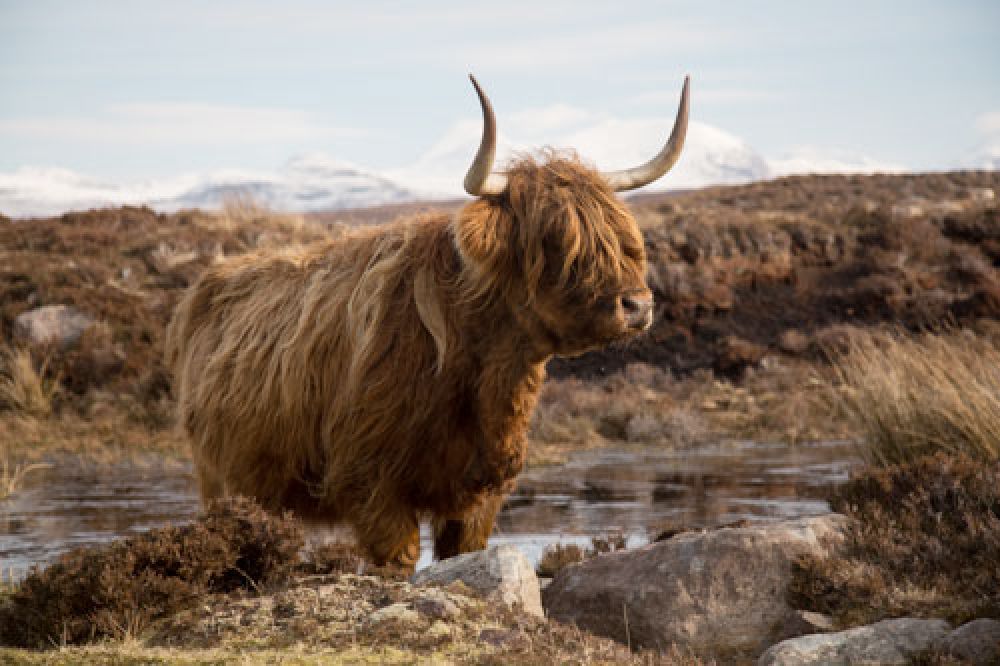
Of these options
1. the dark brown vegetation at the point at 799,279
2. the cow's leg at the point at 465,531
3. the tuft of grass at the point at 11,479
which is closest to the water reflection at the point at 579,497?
the tuft of grass at the point at 11,479

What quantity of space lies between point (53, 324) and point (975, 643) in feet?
52.7

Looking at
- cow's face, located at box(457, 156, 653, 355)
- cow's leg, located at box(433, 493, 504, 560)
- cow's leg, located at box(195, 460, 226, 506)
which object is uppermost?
cow's face, located at box(457, 156, 653, 355)

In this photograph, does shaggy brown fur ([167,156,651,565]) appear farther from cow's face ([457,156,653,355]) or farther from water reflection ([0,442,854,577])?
water reflection ([0,442,854,577])

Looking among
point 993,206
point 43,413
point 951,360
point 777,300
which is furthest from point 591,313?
point 993,206

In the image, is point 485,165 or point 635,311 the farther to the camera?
point 485,165

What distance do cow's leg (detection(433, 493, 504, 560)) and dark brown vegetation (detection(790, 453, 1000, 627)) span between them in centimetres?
161

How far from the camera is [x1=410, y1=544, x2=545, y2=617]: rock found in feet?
17.7

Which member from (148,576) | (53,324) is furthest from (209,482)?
(53,324)

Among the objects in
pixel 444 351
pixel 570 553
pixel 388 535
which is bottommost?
pixel 570 553

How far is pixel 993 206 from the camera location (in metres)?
28.3

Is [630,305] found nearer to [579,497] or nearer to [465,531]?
[465,531]

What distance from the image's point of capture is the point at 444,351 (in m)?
5.80

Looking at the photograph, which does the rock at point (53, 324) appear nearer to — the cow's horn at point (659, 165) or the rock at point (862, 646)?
the cow's horn at point (659, 165)

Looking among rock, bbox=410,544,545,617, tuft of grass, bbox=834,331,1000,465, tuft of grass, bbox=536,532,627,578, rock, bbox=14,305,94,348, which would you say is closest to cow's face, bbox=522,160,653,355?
rock, bbox=410,544,545,617
